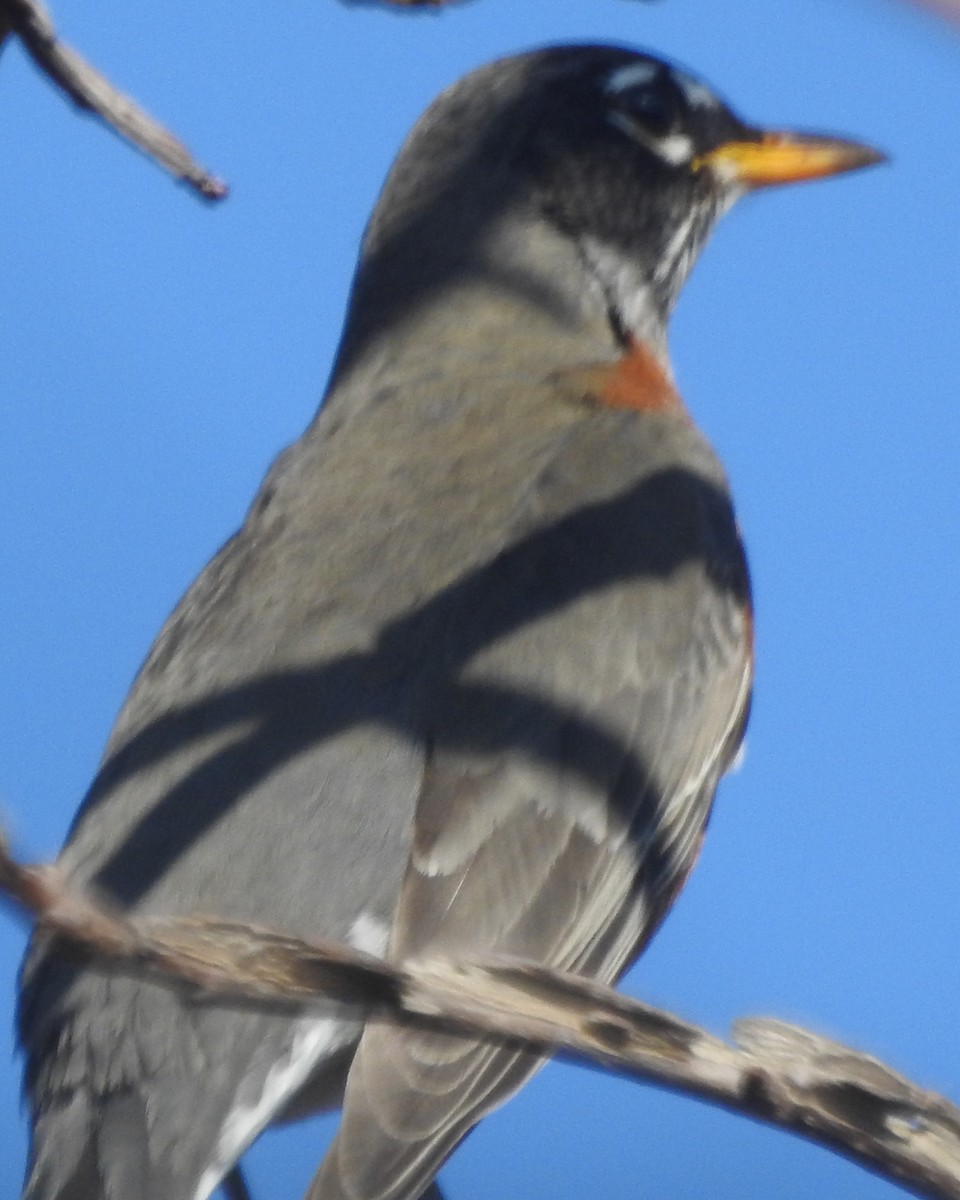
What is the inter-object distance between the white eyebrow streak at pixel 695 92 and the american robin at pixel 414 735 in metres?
0.49

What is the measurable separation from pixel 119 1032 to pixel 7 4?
1221 millimetres

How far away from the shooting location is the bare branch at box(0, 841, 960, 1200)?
2.97 feet

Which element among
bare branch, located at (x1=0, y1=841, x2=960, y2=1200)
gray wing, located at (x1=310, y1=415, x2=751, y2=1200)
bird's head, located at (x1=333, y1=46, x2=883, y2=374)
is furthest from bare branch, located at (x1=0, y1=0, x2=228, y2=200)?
bird's head, located at (x1=333, y1=46, x2=883, y2=374)

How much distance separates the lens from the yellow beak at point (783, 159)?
3576mm

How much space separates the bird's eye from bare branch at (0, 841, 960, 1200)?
2740 mm

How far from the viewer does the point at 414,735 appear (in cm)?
230

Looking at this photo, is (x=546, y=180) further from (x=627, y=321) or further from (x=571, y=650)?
(x=571, y=650)

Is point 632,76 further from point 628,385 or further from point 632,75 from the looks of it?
point 628,385

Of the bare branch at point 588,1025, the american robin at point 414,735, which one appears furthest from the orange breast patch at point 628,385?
the bare branch at point 588,1025

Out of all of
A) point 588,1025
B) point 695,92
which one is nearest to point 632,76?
point 695,92

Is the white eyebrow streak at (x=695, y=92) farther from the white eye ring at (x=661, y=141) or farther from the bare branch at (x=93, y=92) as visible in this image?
the bare branch at (x=93, y=92)

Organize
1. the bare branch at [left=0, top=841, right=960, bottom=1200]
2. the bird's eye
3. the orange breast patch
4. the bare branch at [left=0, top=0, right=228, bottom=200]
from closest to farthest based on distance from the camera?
1. the bare branch at [left=0, top=841, right=960, bottom=1200]
2. the bare branch at [left=0, top=0, right=228, bottom=200]
3. the orange breast patch
4. the bird's eye

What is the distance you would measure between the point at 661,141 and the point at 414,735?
1719 mm

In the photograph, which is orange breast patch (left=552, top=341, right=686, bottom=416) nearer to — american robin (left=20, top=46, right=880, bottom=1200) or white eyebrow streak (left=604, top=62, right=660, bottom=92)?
american robin (left=20, top=46, right=880, bottom=1200)
